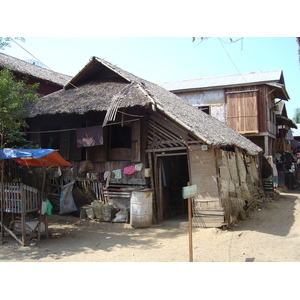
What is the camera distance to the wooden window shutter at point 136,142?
9.27 m

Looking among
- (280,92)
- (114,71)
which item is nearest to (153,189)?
(114,71)

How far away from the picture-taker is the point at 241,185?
10.7m

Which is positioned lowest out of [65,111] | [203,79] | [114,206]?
[114,206]

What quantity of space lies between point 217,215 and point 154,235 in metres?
1.93

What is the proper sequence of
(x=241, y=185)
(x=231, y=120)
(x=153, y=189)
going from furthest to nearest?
(x=231, y=120)
(x=241, y=185)
(x=153, y=189)

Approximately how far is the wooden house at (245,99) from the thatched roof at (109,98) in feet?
17.8

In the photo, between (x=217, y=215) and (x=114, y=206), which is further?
(x=114, y=206)

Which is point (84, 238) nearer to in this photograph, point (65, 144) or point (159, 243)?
point (159, 243)

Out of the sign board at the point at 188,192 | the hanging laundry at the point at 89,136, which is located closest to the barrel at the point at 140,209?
the hanging laundry at the point at 89,136

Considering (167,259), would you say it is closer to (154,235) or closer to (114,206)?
(154,235)

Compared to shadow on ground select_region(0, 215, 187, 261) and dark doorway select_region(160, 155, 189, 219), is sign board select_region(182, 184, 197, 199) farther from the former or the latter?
dark doorway select_region(160, 155, 189, 219)

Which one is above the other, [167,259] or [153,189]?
[153,189]

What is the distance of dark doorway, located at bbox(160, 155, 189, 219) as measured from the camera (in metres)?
9.88

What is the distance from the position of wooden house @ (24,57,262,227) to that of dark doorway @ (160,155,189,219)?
50mm
